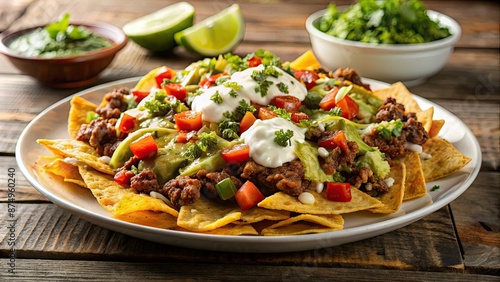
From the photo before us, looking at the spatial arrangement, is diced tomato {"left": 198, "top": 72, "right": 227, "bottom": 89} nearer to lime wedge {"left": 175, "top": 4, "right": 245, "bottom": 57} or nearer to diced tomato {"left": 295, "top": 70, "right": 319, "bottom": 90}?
diced tomato {"left": 295, "top": 70, "right": 319, "bottom": 90}

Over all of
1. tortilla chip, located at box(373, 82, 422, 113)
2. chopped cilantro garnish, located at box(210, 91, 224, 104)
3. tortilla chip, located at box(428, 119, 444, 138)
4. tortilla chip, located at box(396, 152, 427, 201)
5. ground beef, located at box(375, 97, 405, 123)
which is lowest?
tortilla chip, located at box(373, 82, 422, 113)

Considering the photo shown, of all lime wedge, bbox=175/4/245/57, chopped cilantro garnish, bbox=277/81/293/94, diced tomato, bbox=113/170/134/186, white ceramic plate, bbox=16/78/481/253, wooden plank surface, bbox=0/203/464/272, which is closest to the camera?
white ceramic plate, bbox=16/78/481/253

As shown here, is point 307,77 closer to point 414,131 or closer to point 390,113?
point 390,113

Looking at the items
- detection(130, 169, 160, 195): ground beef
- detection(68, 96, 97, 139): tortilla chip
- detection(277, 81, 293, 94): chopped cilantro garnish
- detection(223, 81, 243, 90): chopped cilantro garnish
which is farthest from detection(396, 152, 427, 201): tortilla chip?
detection(68, 96, 97, 139): tortilla chip

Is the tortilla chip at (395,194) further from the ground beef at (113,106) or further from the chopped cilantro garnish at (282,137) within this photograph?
the ground beef at (113,106)

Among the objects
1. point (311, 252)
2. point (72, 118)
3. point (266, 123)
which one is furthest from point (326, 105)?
point (72, 118)

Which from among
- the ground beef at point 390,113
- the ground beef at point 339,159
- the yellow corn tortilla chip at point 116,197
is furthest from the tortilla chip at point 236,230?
the ground beef at point 390,113

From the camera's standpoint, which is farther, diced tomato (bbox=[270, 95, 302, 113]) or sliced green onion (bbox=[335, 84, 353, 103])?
sliced green onion (bbox=[335, 84, 353, 103])
